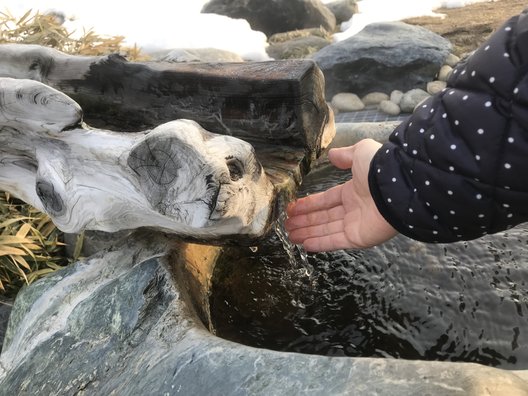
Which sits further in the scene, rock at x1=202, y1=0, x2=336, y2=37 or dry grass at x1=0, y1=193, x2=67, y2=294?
rock at x1=202, y1=0, x2=336, y2=37

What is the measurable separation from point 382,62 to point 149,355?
5.13 meters

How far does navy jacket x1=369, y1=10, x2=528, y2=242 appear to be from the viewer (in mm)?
1167

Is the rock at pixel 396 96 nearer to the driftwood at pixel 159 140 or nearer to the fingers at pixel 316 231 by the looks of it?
the driftwood at pixel 159 140

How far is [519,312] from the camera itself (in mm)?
1847

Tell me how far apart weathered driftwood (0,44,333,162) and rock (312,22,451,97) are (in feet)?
13.2

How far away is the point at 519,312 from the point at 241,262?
1.09 metres

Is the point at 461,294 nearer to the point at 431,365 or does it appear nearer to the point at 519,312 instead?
the point at 519,312

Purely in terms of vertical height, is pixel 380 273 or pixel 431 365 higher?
pixel 431 365

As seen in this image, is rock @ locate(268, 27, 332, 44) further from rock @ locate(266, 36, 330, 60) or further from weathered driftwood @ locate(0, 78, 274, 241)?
weathered driftwood @ locate(0, 78, 274, 241)

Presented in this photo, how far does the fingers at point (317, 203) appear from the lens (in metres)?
1.88

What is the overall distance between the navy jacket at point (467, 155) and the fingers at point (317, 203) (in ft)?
1.27

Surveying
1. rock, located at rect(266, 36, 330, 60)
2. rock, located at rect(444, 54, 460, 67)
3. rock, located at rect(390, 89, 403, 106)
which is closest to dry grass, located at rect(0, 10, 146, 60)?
rock, located at rect(390, 89, 403, 106)

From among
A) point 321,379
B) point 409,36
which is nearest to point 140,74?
point 321,379

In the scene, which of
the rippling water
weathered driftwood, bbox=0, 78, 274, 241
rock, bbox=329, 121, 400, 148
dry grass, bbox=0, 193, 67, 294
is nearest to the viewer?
weathered driftwood, bbox=0, 78, 274, 241
